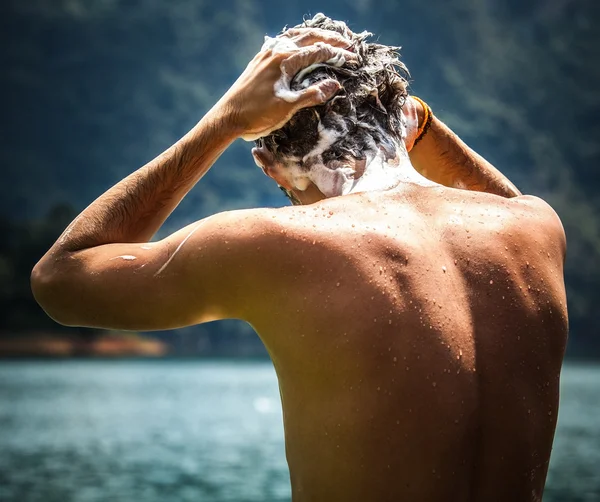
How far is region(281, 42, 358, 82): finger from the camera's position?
1.82 m

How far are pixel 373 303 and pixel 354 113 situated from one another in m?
0.46

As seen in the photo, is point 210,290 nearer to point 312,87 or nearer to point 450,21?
point 312,87

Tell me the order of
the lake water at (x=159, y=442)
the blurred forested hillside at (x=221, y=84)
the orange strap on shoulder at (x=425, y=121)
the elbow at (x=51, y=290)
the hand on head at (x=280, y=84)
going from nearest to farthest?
1. the elbow at (x=51, y=290)
2. the hand on head at (x=280, y=84)
3. the orange strap on shoulder at (x=425, y=121)
4. the lake water at (x=159, y=442)
5. the blurred forested hillside at (x=221, y=84)

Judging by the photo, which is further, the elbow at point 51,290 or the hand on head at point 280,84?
the hand on head at point 280,84

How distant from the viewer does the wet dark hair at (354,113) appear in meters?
1.77

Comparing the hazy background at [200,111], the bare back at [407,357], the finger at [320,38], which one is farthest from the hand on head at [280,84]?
the hazy background at [200,111]

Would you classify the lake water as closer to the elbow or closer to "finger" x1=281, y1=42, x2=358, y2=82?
the elbow

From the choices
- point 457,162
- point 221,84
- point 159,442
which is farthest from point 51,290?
point 221,84

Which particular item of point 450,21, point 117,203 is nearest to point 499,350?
point 117,203

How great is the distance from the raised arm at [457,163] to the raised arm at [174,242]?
519 mm

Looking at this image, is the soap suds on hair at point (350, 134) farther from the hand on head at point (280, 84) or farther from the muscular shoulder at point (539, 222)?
the muscular shoulder at point (539, 222)

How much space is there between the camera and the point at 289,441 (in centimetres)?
154

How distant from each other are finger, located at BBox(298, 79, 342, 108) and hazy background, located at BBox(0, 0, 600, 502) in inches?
2244

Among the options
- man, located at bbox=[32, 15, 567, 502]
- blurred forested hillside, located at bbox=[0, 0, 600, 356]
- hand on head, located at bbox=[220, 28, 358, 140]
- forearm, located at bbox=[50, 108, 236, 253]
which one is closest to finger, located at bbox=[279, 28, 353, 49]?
hand on head, located at bbox=[220, 28, 358, 140]
